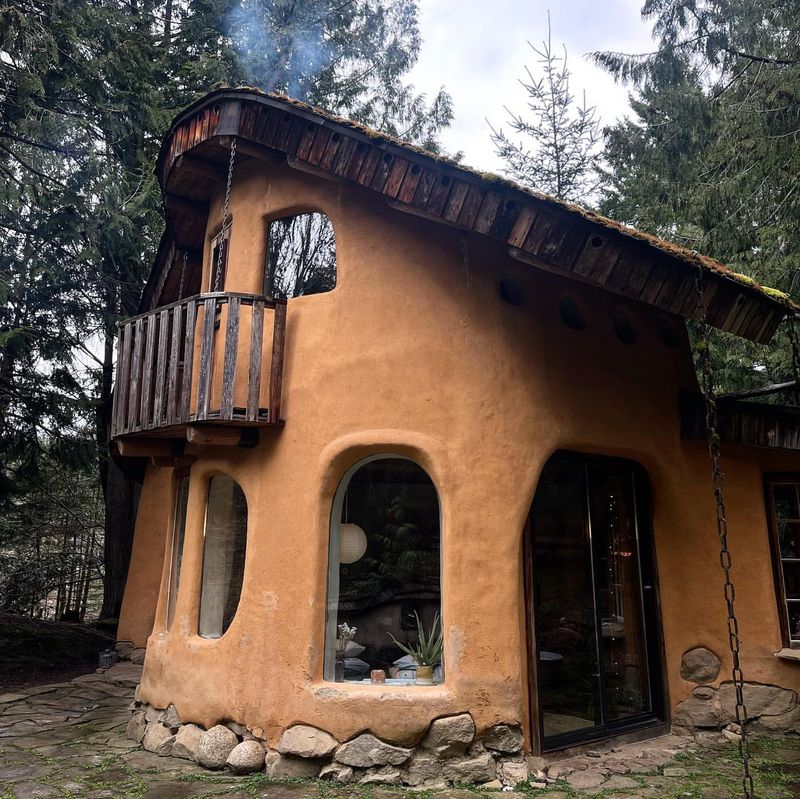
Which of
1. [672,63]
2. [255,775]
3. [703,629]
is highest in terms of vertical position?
[672,63]

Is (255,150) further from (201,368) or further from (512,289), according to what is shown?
(512,289)

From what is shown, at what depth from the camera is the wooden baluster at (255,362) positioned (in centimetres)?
579

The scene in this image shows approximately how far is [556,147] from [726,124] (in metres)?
9.19

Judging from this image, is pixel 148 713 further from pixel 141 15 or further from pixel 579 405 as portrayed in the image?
pixel 141 15

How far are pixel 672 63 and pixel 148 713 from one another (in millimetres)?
10979

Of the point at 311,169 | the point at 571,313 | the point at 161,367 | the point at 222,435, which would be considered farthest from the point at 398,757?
the point at 311,169

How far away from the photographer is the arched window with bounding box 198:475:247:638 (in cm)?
619

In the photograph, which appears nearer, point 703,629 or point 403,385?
point 403,385

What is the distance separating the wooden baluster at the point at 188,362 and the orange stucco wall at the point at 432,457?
0.64 metres

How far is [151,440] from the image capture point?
6.77 metres

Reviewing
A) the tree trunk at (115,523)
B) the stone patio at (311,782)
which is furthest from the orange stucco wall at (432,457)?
the tree trunk at (115,523)

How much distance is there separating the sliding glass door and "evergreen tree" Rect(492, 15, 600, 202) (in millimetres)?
13357

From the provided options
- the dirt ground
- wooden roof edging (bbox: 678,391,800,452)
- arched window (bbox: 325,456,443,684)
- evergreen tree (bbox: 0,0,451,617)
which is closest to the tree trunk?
evergreen tree (bbox: 0,0,451,617)

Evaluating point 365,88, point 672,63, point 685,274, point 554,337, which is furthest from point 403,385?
point 365,88
